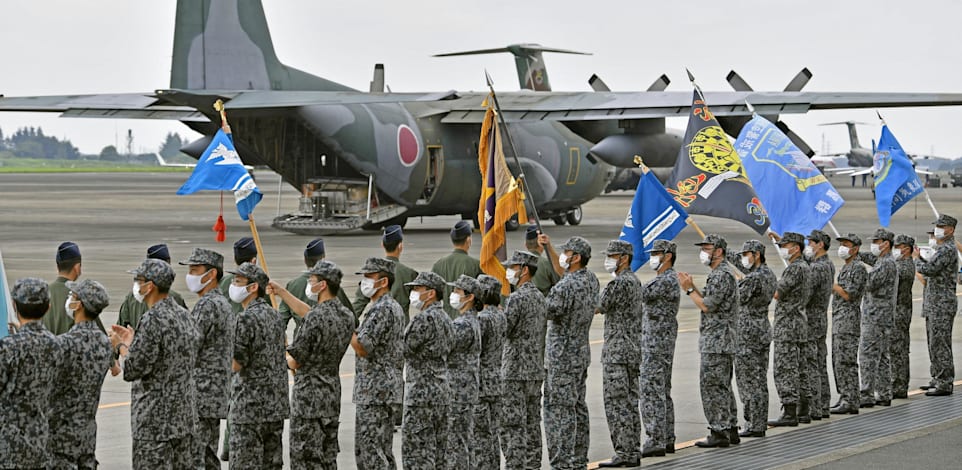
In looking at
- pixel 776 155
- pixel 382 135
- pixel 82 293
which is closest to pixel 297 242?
pixel 382 135

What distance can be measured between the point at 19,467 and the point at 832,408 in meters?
8.04

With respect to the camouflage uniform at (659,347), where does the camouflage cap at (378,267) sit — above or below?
above

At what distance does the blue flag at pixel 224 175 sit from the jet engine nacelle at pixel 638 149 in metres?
20.7

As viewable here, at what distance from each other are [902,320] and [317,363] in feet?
24.2

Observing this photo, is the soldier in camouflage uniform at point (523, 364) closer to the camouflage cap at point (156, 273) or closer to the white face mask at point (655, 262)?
the white face mask at point (655, 262)

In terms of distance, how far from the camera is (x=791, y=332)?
39.1ft

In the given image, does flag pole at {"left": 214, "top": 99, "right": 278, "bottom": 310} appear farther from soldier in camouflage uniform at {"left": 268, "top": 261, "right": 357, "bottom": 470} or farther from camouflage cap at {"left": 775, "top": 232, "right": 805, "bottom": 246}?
camouflage cap at {"left": 775, "top": 232, "right": 805, "bottom": 246}

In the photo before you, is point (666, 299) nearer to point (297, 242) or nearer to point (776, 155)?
point (776, 155)

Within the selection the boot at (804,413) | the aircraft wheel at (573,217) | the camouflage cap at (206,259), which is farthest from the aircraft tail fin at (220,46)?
the camouflage cap at (206,259)

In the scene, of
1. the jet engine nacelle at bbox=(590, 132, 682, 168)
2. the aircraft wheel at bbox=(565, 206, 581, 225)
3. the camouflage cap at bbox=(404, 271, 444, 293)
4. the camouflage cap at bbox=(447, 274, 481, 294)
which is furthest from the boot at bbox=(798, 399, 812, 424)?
the aircraft wheel at bbox=(565, 206, 581, 225)

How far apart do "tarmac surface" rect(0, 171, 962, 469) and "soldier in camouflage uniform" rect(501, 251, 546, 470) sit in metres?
1.08

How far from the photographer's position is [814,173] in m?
13.4

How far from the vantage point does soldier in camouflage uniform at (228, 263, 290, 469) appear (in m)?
8.30

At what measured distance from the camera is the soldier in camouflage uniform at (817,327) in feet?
39.4
